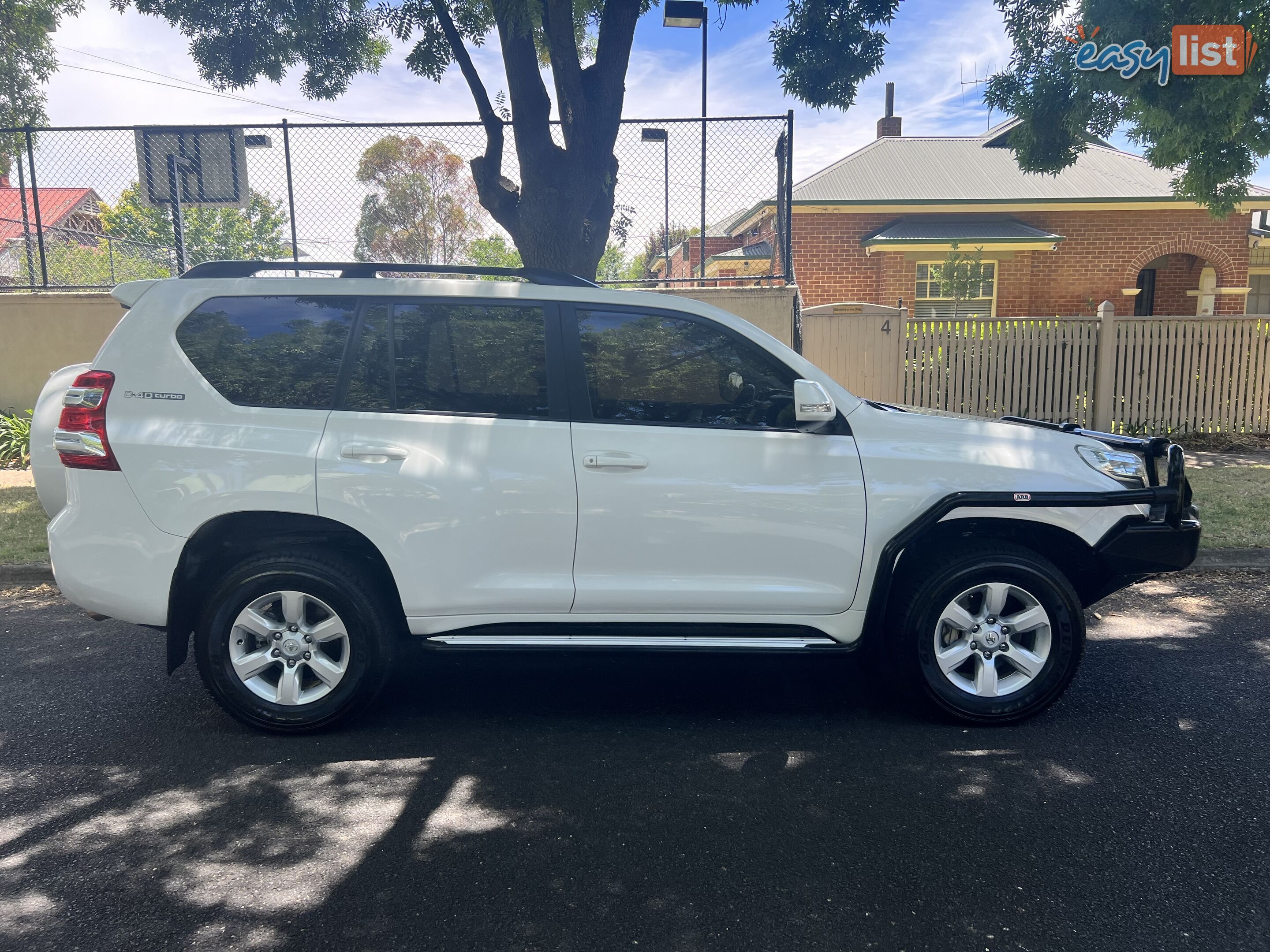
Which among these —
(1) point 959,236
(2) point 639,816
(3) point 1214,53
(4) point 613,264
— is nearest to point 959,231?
(1) point 959,236

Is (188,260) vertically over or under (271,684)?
over

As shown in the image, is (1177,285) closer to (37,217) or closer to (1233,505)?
(1233,505)

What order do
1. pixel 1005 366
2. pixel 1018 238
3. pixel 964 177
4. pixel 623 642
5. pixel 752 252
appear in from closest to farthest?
pixel 623 642
pixel 1005 366
pixel 1018 238
pixel 752 252
pixel 964 177

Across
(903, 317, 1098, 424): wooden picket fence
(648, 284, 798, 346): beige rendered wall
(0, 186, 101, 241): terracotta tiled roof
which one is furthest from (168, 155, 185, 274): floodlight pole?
(903, 317, 1098, 424): wooden picket fence

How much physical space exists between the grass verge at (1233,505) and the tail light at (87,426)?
639cm

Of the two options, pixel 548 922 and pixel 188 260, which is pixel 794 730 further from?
pixel 188 260

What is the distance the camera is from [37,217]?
1110 centimetres

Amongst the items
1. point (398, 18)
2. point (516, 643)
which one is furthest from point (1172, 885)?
point (398, 18)

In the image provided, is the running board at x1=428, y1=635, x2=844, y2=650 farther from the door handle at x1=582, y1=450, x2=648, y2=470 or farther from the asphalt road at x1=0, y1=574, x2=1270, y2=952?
the door handle at x1=582, y1=450, x2=648, y2=470

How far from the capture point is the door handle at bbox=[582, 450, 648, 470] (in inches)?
158

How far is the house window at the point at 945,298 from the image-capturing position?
19.0m

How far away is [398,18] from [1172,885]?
30.3ft

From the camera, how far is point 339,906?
2.82m

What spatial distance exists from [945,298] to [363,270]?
16.4 metres
